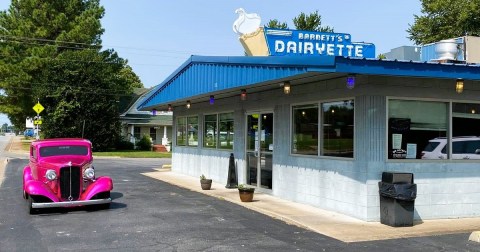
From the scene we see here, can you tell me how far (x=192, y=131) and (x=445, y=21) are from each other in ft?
92.7

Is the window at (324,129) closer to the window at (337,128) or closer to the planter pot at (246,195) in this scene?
the window at (337,128)

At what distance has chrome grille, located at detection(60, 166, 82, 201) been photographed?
10867 mm

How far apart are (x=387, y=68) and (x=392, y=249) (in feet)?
11.1

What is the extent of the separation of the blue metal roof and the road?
10.1ft

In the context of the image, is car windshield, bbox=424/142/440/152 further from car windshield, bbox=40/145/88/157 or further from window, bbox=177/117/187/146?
window, bbox=177/117/187/146

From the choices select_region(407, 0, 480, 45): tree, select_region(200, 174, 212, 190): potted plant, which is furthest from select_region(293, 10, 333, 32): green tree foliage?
select_region(200, 174, 212, 190): potted plant

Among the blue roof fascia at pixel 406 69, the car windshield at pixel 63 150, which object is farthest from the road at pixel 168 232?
the blue roof fascia at pixel 406 69

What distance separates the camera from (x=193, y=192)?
575 inches

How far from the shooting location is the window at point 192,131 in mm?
19703

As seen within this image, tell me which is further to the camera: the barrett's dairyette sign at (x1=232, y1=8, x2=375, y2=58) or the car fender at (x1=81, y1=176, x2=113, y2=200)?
the barrett's dairyette sign at (x1=232, y1=8, x2=375, y2=58)

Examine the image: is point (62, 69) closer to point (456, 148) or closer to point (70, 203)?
point (70, 203)

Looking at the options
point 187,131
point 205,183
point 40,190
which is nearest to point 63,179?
point 40,190

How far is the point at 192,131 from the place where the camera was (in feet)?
66.4

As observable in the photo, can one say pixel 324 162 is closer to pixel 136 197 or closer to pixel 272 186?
pixel 272 186
